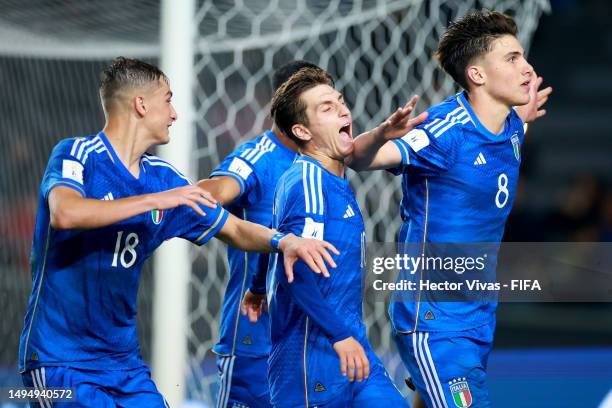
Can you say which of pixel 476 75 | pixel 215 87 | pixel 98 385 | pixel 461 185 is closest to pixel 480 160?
pixel 461 185

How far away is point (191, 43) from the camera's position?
4.43 m

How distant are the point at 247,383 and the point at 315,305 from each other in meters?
1.06

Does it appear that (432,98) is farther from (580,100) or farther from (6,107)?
(580,100)

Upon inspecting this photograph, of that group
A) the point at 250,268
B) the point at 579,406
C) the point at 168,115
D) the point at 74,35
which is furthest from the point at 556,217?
the point at 168,115

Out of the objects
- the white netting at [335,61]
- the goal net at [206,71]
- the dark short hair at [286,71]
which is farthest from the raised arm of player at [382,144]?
the white netting at [335,61]

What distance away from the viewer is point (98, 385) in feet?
10.2

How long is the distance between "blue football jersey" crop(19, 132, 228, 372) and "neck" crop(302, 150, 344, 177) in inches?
24.2

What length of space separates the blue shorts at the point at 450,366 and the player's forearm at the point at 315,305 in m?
0.50

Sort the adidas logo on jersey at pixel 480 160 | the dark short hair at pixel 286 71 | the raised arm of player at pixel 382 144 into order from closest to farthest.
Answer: the raised arm of player at pixel 382 144, the adidas logo on jersey at pixel 480 160, the dark short hair at pixel 286 71

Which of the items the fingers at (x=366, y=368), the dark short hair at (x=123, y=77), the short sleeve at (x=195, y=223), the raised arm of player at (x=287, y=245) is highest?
the dark short hair at (x=123, y=77)

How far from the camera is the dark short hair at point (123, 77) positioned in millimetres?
3316

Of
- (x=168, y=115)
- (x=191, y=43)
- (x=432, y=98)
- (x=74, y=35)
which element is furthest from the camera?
(x=432, y=98)

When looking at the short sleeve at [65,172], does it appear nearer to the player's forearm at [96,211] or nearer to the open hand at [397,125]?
the player's forearm at [96,211]

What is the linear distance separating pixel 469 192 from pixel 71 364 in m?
1.51
